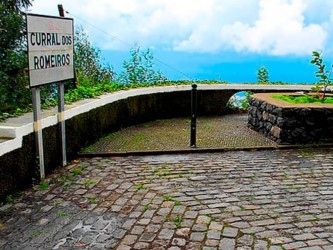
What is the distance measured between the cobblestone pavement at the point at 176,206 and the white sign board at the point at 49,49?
121cm

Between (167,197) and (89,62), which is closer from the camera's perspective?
(167,197)

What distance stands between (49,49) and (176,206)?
2356 millimetres

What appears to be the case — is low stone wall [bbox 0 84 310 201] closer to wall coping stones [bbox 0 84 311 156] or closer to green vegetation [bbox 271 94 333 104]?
wall coping stones [bbox 0 84 311 156]

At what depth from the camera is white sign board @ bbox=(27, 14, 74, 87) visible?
462cm

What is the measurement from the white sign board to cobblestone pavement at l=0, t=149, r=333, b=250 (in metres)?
1.21

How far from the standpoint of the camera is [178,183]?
493cm

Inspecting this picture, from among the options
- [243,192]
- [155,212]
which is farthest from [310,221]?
[155,212]

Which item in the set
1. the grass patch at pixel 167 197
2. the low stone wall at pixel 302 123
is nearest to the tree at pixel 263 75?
the low stone wall at pixel 302 123

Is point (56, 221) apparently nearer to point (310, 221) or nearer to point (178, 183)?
point (178, 183)

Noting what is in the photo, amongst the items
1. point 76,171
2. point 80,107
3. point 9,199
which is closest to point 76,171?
point 76,171

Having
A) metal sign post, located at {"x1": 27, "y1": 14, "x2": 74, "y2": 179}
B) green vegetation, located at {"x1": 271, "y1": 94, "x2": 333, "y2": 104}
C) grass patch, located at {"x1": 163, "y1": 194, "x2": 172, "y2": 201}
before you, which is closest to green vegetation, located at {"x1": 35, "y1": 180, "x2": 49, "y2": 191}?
metal sign post, located at {"x1": 27, "y1": 14, "x2": 74, "y2": 179}

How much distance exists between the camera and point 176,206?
4.20m

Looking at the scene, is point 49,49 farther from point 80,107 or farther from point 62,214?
point 62,214

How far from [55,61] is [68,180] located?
143cm
